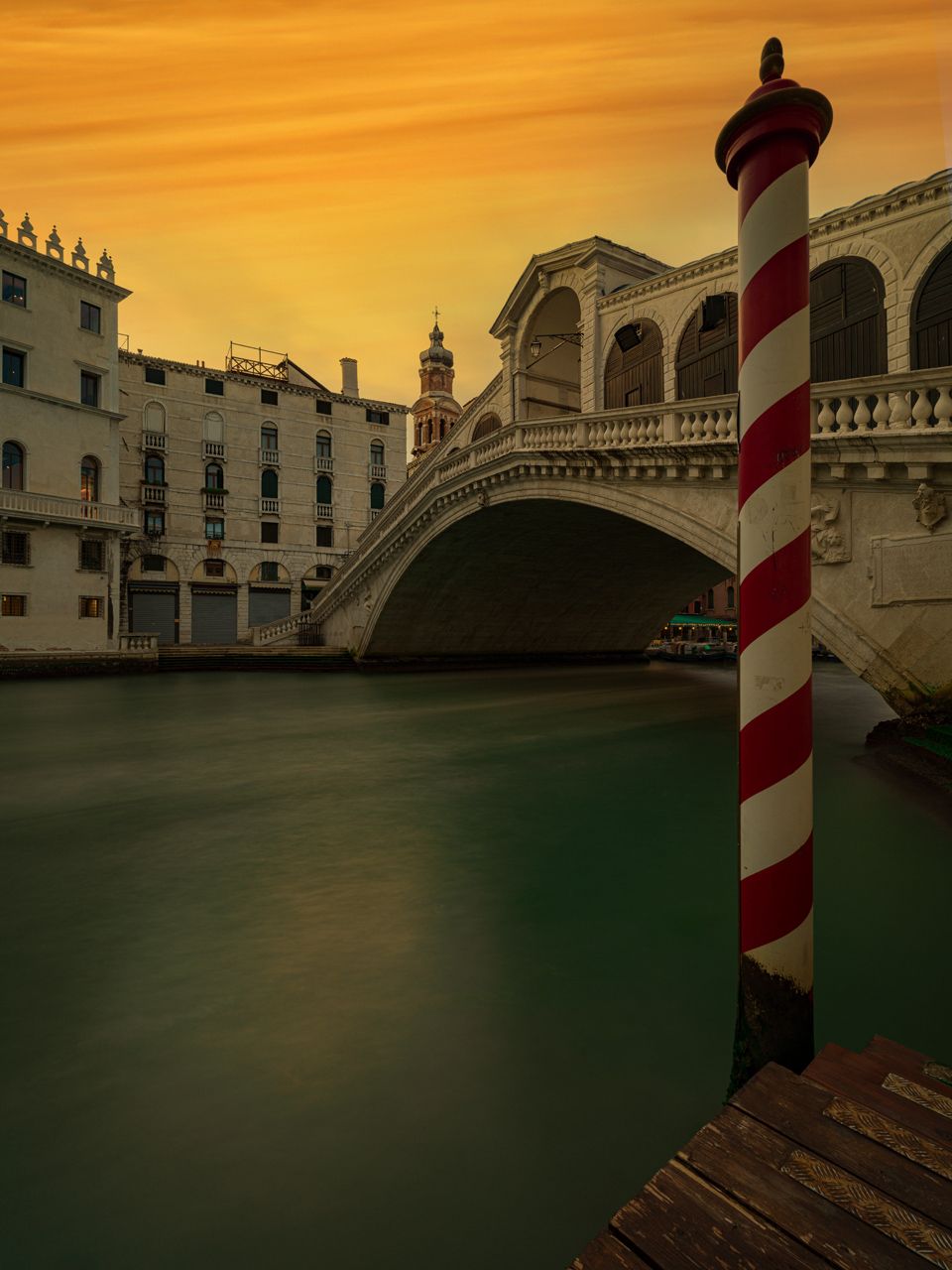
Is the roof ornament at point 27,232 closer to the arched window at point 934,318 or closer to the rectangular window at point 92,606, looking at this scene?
the rectangular window at point 92,606

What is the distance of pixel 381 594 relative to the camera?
17422 mm

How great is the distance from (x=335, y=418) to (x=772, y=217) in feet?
88.7

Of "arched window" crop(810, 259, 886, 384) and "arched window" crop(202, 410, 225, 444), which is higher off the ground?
"arched window" crop(202, 410, 225, 444)

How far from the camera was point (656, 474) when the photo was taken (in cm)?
886

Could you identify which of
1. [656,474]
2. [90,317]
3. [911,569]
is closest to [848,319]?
[656,474]

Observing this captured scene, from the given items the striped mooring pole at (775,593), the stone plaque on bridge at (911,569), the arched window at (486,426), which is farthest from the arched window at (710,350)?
the striped mooring pole at (775,593)

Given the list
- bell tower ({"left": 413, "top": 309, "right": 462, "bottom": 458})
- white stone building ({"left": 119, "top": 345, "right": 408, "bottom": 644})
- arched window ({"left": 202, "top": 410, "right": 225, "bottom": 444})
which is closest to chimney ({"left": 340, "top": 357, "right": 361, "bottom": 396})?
white stone building ({"left": 119, "top": 345, "right": 408, "bottom": 644})

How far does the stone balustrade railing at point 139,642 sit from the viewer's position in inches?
669

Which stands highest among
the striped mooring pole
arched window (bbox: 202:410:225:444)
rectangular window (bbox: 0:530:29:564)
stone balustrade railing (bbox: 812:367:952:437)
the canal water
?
arched window (bbox: 202:410:225:444)

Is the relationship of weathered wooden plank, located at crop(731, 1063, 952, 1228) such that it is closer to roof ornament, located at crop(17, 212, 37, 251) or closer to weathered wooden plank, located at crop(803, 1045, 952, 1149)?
weathered wooden plank, located at crop(803, 1045, 952, 1149)

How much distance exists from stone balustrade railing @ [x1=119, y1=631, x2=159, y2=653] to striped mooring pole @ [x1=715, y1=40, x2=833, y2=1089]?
17.6 m

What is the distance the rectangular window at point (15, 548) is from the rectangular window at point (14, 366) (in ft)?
12.4

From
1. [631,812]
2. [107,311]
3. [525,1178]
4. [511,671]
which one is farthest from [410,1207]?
[107,311]

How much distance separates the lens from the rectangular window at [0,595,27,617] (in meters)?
16.7
